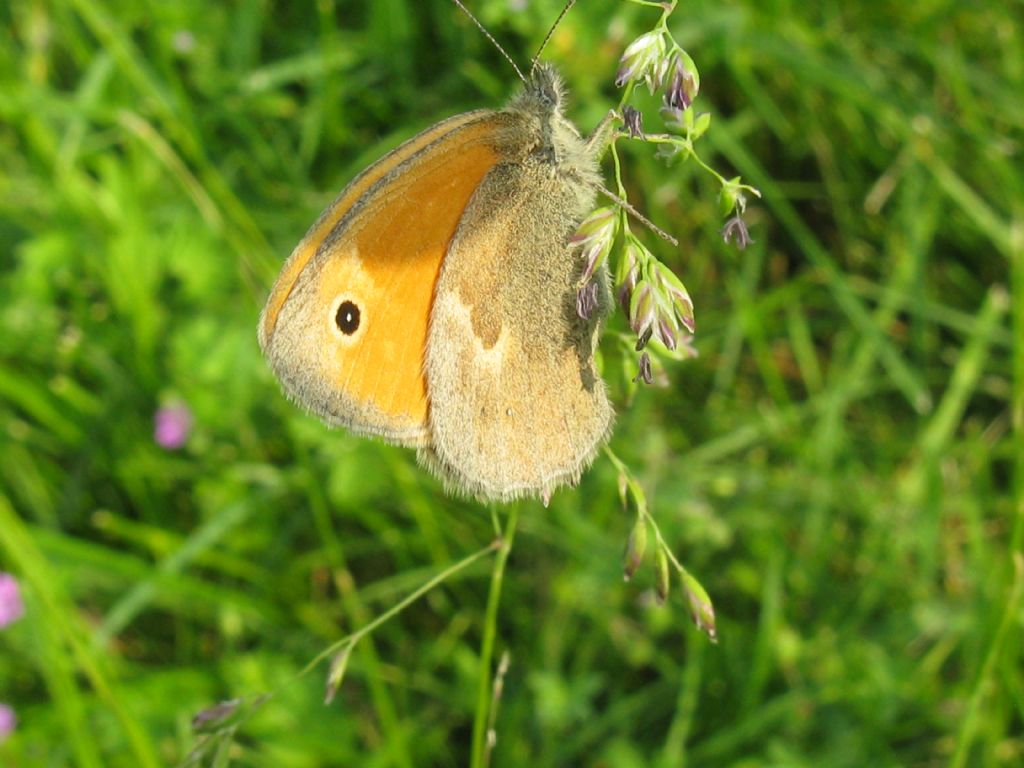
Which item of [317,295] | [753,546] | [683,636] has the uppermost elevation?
[317,295]

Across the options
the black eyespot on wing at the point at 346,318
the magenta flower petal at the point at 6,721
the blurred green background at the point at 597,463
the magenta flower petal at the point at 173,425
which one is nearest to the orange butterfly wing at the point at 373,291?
the black eyespot on wing at the point at 346,318

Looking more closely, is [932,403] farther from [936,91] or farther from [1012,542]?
[1012,542]

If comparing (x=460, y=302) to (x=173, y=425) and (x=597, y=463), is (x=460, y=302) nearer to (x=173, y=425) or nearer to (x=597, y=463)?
(x=597, y=463)

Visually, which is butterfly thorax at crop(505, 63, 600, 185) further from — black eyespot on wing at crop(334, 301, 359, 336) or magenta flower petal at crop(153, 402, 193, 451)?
magenta flower petal at crop(153, 402, 193, 451)

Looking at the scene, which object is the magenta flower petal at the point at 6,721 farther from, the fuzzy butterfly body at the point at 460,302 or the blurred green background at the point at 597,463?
the fuzzy butterfly body at the point at 460,302

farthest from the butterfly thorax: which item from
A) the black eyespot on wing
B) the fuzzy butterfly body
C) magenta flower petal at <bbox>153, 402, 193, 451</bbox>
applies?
magenta flower petal at <bbox>153, 402, 193, 451</bbox>

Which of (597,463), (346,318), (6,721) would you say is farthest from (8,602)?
(346,318)

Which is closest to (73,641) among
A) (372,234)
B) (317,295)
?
(317,295)
